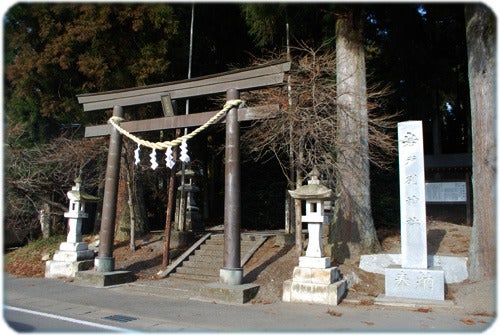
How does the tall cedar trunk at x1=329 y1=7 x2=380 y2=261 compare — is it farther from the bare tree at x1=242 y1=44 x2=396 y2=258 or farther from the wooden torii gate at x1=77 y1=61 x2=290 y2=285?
the wooden torii gate at x1=77 y1=61 x2=290 y2=285

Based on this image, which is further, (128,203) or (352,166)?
(128,203)

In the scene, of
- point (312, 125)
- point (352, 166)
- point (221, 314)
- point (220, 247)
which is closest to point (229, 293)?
point (221, 314)

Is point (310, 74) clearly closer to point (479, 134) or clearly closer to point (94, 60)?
point (479, 134)

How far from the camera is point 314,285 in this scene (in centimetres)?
787

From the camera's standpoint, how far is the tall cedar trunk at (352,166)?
10.3 meters

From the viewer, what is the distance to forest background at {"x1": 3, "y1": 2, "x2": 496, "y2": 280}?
13.1m

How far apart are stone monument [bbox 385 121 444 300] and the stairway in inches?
168

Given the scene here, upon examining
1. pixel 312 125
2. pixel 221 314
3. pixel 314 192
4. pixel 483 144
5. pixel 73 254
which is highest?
pixel 312 125

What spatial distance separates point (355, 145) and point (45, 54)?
10.7 meters

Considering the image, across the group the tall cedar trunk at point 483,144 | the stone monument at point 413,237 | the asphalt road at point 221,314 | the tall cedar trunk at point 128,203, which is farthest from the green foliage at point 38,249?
the tall cedar trunk at point 483,144

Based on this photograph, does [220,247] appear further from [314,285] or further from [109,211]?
[314,285]

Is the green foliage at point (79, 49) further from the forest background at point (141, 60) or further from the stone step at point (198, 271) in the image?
the stone step at point (198, 271)

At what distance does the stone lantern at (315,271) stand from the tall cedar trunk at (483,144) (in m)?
3.33

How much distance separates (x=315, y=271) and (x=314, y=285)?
28 cm
